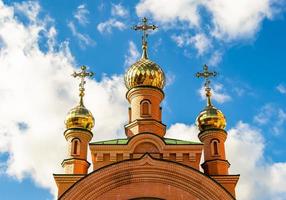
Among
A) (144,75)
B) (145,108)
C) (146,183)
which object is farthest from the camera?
(144,75)

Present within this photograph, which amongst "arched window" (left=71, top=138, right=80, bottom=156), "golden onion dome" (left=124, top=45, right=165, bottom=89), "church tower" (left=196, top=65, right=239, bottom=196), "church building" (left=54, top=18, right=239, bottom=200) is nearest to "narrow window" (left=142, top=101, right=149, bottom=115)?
"church building" (left=54, top=18, right=239, bottom=200)

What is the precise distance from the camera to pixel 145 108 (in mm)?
19125

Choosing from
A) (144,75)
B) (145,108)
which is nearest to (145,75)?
(144,75)

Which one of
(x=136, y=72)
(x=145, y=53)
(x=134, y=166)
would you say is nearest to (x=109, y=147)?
(x=134, y=166)

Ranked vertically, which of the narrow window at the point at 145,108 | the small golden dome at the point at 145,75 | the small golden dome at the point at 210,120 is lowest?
the small golden dome at the point at 210,120

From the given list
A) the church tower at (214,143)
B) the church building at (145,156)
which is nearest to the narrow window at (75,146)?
the church building at (145,156)

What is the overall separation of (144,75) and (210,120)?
10.1 feet

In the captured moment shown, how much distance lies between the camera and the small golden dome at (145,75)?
19.6m

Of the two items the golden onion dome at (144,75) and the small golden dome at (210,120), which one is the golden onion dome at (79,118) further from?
the small golden dome at (210,120)

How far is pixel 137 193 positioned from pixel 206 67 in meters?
7.26

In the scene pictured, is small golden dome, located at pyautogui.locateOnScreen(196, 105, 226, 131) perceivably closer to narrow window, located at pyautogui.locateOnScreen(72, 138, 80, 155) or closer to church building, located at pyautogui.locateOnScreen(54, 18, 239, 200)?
church building, located at pyautogui.locateOnScreen(54, 18, 239, 200)

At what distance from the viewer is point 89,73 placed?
21125 mm

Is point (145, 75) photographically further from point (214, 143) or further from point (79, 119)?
point (214, 143)

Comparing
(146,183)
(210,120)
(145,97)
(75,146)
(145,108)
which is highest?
(145,97)
